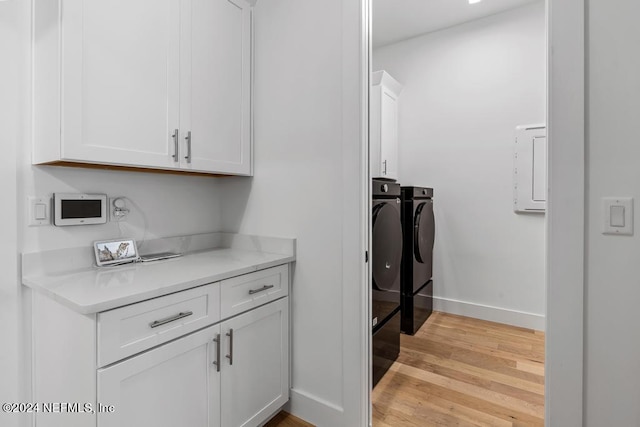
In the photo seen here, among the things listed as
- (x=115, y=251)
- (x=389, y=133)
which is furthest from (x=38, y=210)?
(x=389, y=133)

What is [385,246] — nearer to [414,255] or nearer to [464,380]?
[414,255]

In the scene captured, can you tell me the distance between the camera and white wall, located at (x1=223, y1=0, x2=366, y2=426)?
1.58m

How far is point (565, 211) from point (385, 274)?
1193 mm

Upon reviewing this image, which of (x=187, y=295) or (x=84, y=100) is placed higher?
A: (x=84, y=100)

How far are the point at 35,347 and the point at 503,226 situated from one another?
341cm

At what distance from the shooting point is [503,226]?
3.06m

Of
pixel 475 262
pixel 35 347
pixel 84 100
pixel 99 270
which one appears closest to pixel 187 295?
pixel 99 270

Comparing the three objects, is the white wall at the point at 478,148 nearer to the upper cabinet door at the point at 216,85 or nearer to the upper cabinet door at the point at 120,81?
the upper cabinet door at the point at 216,85

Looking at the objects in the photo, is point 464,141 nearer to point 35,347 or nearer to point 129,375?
point 129,375

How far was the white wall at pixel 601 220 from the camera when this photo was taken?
40.1 inches

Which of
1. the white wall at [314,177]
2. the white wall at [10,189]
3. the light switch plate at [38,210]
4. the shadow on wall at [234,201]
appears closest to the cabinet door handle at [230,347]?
the white wall at [314,177]

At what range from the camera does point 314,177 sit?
169 centimetres

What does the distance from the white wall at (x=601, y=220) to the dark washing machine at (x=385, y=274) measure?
3.46 ft

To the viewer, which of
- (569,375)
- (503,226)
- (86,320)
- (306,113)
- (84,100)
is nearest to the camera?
(86,320)
